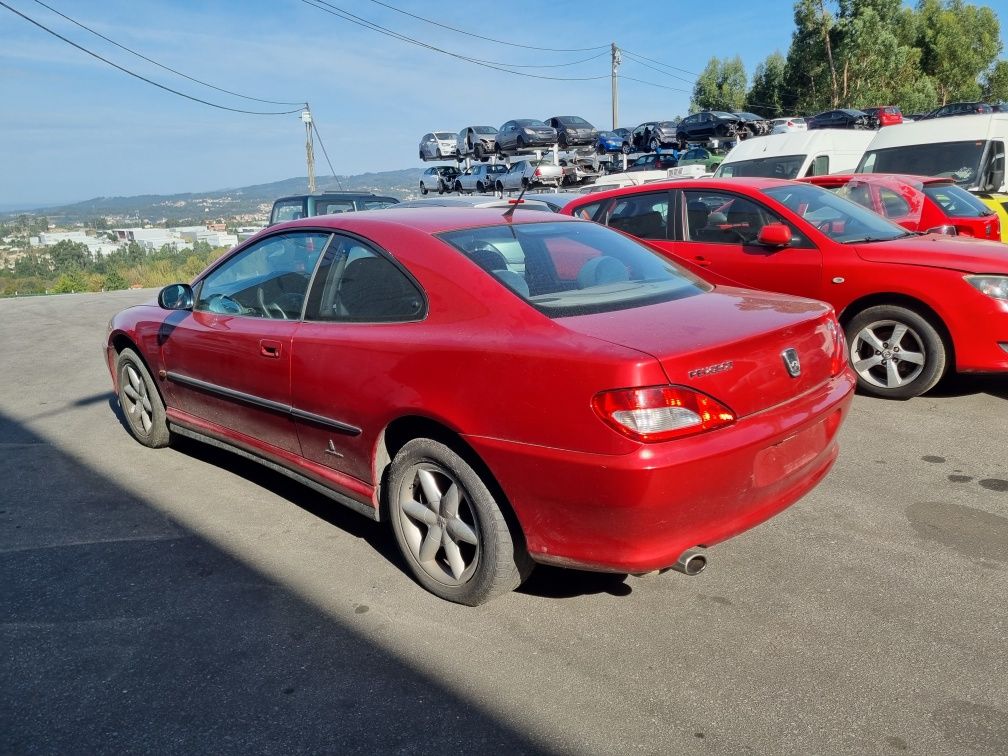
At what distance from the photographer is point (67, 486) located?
4730 mm

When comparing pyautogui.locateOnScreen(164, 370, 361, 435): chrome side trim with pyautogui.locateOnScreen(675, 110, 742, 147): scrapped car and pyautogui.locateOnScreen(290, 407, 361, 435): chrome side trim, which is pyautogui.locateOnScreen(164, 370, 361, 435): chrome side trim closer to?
pyautogui.locateOnScreen(290, 407, 361, 435): chrome side trim

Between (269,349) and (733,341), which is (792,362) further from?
(269,349)

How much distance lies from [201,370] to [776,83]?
174 feet

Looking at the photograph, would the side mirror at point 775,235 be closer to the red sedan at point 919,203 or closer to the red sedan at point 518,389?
the red sedan at point 518,389

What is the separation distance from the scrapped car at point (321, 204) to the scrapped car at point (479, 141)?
819 inches

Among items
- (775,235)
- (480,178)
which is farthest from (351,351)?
(480,178)

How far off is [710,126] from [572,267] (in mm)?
29686

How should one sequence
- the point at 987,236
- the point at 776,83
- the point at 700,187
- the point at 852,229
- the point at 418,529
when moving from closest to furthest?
the point at 418,529, the point at 852,229, the point at 700,187, the point at 987,236, the point at 776,83

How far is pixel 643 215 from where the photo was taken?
7.14 meters

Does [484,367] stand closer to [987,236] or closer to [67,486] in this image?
[67,486]

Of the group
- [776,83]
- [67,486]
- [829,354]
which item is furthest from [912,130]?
[776,83]

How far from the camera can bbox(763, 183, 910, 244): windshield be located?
6184 millimetres

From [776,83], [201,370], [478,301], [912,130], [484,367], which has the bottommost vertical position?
[201,370]

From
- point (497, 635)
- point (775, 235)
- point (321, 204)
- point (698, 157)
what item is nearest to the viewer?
point (497, 635)
